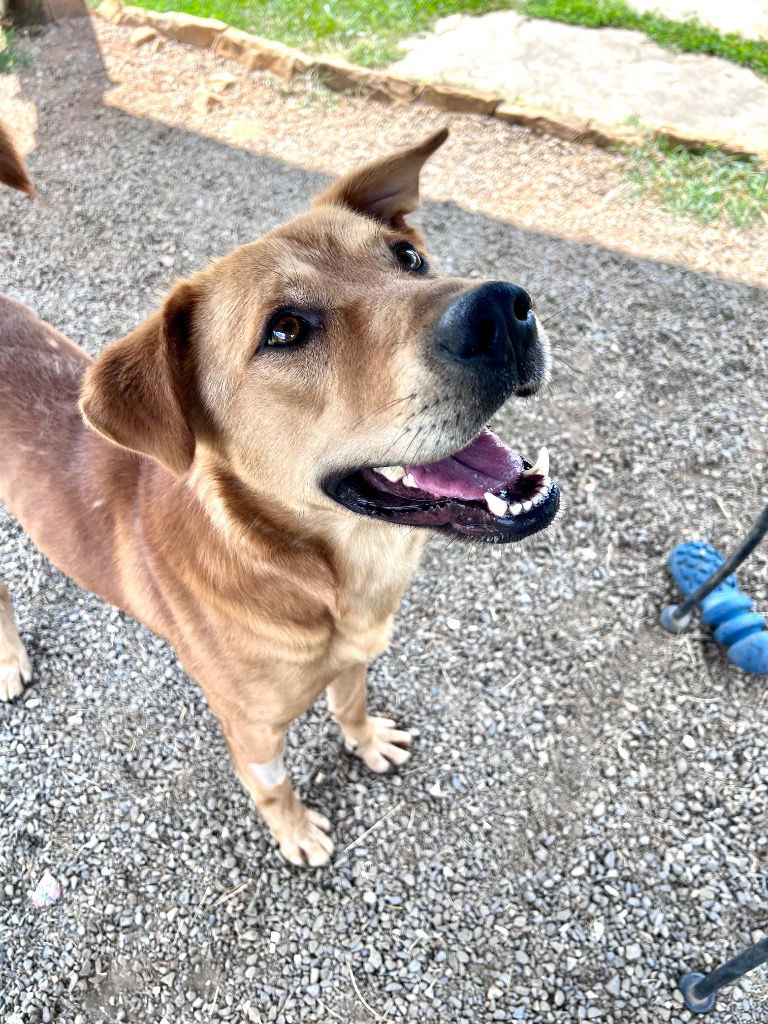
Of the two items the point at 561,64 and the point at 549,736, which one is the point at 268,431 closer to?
the point at 549,736

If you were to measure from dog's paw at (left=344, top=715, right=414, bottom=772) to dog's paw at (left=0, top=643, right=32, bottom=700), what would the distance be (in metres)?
1.56

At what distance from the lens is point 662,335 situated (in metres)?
4.58

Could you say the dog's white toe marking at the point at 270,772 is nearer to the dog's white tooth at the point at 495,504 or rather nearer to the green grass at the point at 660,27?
the dog's white tooth at the point at 495,504

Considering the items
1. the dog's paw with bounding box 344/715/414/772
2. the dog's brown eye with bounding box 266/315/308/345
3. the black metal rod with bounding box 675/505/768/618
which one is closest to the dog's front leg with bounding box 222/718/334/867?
the dog's paw with bounding box 344/715/414/772

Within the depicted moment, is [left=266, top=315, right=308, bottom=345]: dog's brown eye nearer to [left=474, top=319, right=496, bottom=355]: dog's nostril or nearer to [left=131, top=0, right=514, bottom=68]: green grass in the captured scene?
[left=474, top=319, right=496, bottom=355]: dog's nostril

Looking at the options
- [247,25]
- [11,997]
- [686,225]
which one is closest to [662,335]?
[686,225]

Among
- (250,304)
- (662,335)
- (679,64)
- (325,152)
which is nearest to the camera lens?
(250,304)

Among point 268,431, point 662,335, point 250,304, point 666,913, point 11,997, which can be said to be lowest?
point 11,997

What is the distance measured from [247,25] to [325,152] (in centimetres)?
227

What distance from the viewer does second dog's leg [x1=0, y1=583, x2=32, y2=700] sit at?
10.7 ft

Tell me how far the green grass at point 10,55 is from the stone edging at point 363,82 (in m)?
0.95

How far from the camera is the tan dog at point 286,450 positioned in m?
1.76

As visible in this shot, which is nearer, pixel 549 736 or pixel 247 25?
pixel 549 736

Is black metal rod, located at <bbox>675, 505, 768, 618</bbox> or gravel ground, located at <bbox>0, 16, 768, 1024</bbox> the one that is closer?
gravel ground, located at <bbox>0, 16, 768, 1024</bbox>
